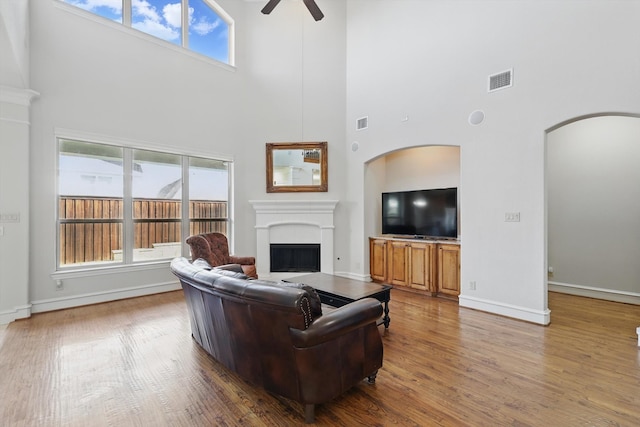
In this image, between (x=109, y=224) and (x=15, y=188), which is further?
(x=109, y=224)

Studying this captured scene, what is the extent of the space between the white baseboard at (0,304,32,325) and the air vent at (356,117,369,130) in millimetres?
5833

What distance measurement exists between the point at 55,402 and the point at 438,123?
534cm

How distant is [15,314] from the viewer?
148 inches

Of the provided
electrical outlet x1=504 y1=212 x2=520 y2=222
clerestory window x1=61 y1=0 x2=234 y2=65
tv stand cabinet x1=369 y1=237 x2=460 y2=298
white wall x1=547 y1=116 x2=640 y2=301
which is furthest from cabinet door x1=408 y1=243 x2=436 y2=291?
clerestory window x1=61 y1=0 x2=234 y2=65

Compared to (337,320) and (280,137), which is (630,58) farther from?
(280,137)

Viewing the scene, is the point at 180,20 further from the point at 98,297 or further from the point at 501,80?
the point at 501,80

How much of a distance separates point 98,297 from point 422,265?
515cm

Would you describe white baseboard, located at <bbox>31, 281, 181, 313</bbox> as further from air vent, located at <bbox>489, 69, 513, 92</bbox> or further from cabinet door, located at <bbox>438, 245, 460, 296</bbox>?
air vent, located at <bbox>489, 69, 513, 92</bbox>

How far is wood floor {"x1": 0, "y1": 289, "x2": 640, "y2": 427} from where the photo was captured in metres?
1.98

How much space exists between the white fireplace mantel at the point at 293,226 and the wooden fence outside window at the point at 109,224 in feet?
3.75

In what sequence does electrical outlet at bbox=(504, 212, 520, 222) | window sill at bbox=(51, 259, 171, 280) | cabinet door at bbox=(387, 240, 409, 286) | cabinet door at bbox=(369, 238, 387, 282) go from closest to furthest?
electrical outlet at bbox=(504, 212, 520, 222) < window sill at bbox=(51, 259, 171, 280) < cabinet door at bbox=(387, 240, 409, 286) < cabinet door at bbox=(369, 238, 387, 282)

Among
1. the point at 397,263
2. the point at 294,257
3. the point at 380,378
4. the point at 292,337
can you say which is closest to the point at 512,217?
the point at 397,263

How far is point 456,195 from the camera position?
4.74 metres

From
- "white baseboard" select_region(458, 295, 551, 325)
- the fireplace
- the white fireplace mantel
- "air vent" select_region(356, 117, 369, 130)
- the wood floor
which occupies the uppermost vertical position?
"air vent" select_region(356, 117, 369, 130)
